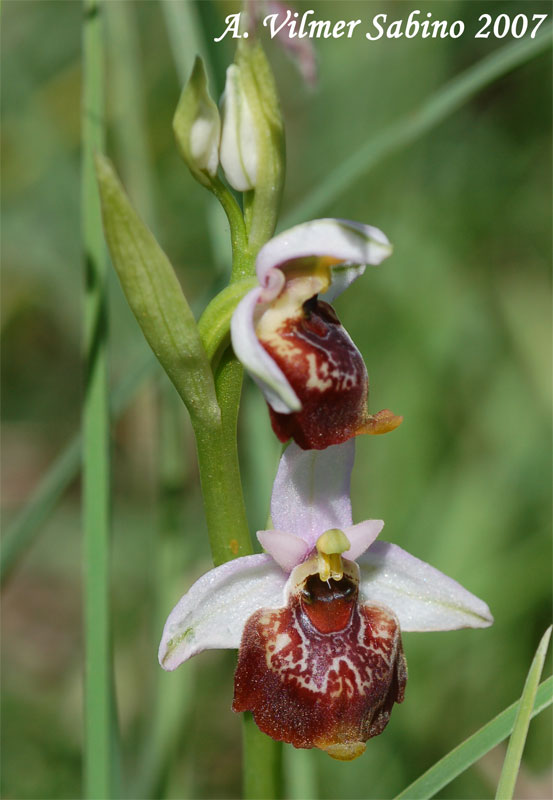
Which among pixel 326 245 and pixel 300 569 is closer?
pixel 326 245

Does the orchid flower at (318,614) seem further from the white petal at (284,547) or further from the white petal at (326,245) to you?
the white petal at (326,245)

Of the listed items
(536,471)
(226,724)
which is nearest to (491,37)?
(536,471)

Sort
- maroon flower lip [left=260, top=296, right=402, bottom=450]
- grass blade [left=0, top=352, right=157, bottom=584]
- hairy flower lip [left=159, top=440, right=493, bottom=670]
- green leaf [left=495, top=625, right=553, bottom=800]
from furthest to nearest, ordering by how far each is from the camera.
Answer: grass blade [left=0, top=352, right=157, bottom=584]
hairy flower lip [left=159, top=440, right=493, bottom=670]
maroon flower lip [left=260, top=296, right=402, bottom=450]
green leaf [left=495, top=625, right=553, bottom=800]

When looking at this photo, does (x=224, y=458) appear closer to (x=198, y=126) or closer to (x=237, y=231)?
(x=237, y=231)

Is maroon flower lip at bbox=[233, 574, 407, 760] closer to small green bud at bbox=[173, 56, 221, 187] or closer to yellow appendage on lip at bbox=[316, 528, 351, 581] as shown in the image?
yellow appendage on lip at bbox=[316, 528, 351, 581]

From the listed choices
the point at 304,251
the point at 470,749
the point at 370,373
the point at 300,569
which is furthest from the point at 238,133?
the point at 370,373

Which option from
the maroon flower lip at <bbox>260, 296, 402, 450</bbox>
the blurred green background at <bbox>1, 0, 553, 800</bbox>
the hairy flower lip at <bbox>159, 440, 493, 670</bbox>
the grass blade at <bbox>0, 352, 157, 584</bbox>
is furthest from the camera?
the blurred green background at <bbox>1, 0, 553, 800</bbox>

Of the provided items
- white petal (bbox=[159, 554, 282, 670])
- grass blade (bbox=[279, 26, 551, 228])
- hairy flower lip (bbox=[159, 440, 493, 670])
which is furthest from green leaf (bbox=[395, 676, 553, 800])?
grass blade (bbox=[279, 26, 551, 228])
